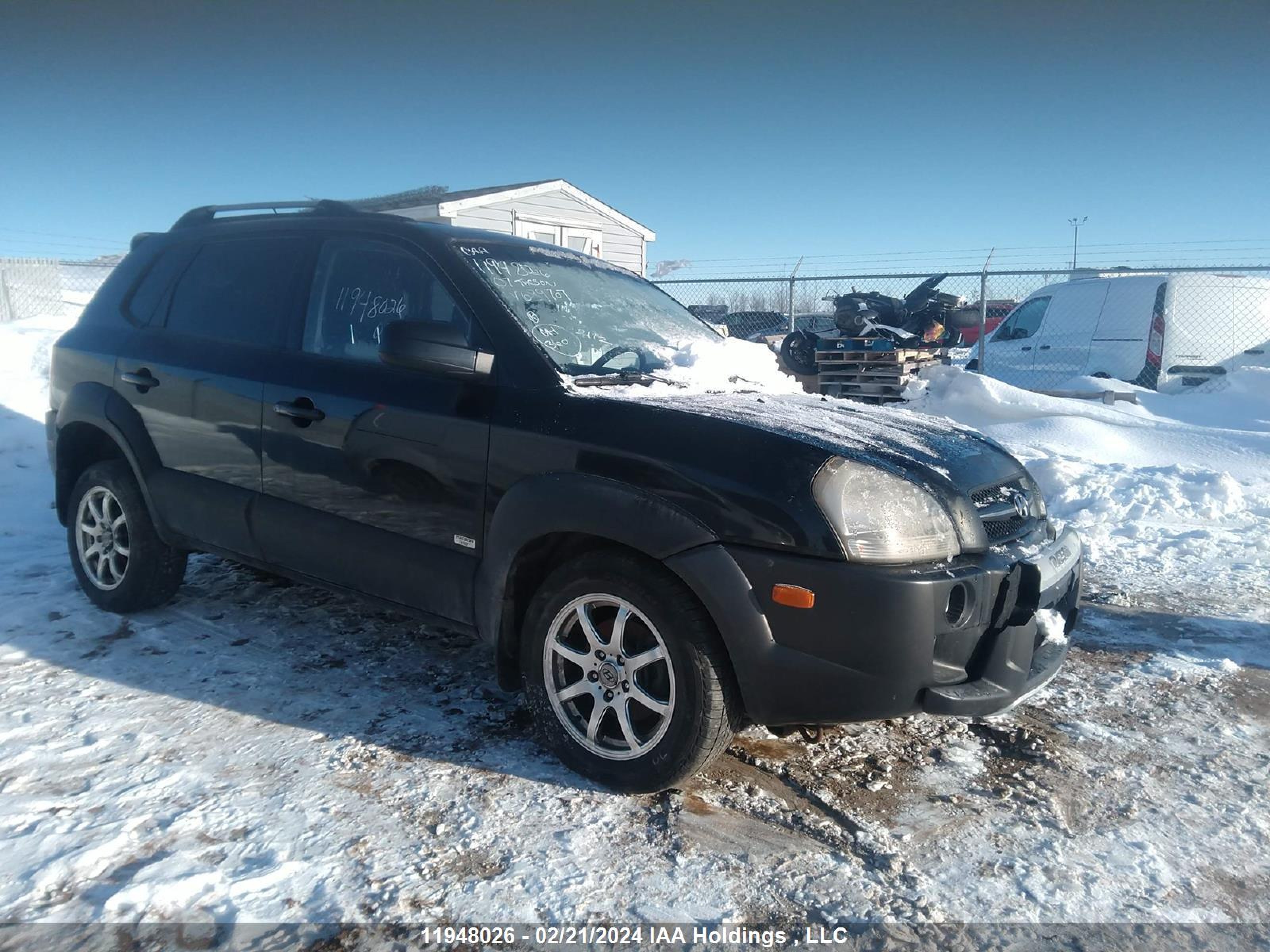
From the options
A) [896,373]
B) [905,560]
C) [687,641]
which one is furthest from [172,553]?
[896,373]

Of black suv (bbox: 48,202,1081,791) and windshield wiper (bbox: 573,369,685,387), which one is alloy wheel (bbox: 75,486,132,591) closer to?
black suv (bbox: 48,202,1081,791)

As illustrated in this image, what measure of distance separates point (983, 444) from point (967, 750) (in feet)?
3.68

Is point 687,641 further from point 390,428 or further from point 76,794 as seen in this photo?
point 76,794

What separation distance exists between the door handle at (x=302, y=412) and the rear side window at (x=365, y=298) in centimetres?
22

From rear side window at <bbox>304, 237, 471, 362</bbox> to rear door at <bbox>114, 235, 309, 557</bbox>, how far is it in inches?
6.1

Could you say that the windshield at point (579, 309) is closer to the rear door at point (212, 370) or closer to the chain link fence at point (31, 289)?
the rear door at point (212, 370)

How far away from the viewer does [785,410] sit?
3207 millimetres

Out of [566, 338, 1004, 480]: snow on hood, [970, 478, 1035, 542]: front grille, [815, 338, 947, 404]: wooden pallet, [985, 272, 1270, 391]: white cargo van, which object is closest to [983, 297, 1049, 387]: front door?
[985, 272, 1270, 391]: white cargo van

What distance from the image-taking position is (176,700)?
11.6ft

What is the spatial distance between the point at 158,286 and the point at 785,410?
314 centimetres

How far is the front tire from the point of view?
267 cm

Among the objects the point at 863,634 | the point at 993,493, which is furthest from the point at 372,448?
the point at 993,493

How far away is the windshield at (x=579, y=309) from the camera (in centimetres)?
330

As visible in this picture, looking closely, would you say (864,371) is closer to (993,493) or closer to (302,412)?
(993,493)
